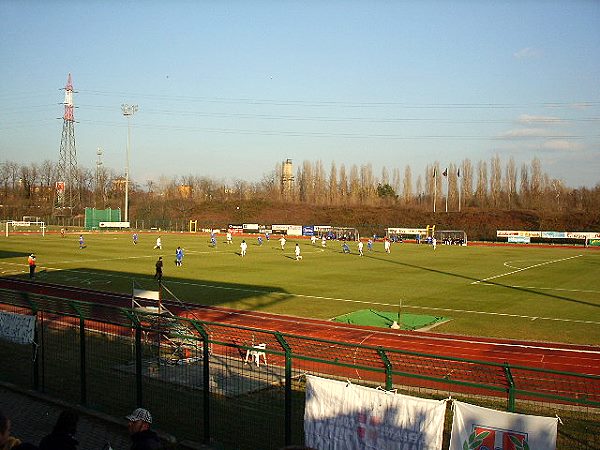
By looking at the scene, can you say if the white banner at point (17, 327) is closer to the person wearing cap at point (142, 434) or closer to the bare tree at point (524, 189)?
the person wearing cap at point (142, 434)

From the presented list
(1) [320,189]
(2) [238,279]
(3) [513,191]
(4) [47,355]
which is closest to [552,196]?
(3) [513,191]

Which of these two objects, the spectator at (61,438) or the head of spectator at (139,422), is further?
the head of spectator at (139,422)

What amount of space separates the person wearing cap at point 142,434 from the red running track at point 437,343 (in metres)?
10.4

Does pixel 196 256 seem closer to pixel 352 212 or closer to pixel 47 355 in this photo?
pixel 47 355

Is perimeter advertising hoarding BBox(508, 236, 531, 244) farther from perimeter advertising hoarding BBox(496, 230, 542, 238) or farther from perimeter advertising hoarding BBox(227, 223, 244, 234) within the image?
perimeter advertising hoarding BBox(227, 223, 244, 234)

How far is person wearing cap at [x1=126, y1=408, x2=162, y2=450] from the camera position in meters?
6.27

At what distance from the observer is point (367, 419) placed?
7.68 meters

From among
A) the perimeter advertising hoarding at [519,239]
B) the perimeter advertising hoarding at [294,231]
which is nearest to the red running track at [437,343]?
the perimeter advertising hoarding at [519,239]

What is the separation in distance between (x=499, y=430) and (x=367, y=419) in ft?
5.57

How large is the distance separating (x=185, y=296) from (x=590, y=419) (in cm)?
2101

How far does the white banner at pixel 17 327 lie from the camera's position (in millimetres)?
12344

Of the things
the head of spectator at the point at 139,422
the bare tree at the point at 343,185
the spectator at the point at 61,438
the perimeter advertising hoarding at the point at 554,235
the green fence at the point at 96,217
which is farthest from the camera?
the bare tree at the point at 343,185

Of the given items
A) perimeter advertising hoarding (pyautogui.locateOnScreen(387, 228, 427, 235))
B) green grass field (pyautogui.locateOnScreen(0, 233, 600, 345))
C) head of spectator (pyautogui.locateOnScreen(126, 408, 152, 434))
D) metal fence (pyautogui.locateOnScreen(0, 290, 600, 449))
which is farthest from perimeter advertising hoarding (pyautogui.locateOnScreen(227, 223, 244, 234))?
head of spectator (pyautogui.locateOnScreen(126, 408, 152, 434))

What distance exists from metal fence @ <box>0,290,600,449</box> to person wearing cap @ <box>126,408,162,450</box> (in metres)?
2.55
